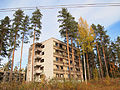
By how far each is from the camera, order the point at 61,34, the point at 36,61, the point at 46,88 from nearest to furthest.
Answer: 1. the point at 46,88
2. the point at 61,34
3. the point at 36,61

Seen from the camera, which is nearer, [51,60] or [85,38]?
[85,38]

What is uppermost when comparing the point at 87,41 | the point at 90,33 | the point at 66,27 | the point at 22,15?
the point at 22,15

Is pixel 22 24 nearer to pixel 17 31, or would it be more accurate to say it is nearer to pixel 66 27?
pixel 17 31

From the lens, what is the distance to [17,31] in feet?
79.0

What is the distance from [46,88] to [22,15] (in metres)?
23.1

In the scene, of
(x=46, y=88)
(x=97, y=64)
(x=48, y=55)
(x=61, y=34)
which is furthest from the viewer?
(x=97, y=64)

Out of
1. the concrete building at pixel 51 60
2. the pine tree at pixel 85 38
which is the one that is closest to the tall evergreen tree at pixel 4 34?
the concrete building at pixel 51 60

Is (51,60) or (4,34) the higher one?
(4,34)

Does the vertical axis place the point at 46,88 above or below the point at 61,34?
below

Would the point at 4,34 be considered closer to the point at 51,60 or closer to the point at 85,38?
the point at 51,60

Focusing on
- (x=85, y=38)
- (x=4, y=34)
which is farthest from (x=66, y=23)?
(x=4, y=34)

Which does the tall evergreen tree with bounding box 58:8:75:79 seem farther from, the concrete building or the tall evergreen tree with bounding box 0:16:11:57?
the tall evergreen tree with bounding box 0:16:11:57

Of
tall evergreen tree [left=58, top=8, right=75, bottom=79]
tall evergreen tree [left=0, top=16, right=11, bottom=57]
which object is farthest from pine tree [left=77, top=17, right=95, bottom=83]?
tall evergreen tree [left=0, top=16, right=11, bottom=57]

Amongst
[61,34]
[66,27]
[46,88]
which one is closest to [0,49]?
[61,34]
